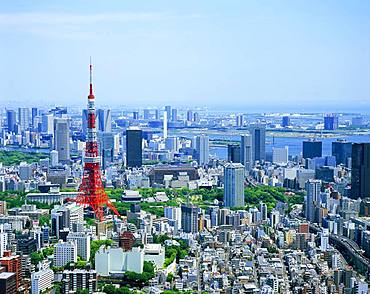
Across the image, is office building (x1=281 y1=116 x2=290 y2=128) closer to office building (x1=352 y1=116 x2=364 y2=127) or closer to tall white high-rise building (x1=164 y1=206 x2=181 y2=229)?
office building (x1=352 y1=116 x2=364 y2=127)

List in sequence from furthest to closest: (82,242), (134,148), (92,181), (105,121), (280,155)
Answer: (105,121) < (280,155) < (134,148) < (92,181) < (82,242)

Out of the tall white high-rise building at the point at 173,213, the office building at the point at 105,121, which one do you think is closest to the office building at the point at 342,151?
the tall white high-rise building at the point at 173,213

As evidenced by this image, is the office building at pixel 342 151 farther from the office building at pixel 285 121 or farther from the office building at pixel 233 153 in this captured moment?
the office building at pixel 285 121

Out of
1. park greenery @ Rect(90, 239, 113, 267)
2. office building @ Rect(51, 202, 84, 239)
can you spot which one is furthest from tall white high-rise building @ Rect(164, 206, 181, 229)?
park greenery @ Rect(90, 239, 113, 267)

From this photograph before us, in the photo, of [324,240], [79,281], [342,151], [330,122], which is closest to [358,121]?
[342,151]

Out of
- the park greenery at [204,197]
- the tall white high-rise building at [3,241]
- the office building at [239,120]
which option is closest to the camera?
the tall white high-rise building at [3,241]

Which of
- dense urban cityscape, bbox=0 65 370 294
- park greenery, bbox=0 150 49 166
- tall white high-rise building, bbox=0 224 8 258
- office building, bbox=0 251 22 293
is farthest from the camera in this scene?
park greenery, bbox=0 150 49 166

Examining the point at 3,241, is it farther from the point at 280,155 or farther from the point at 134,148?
the point at 280,155
